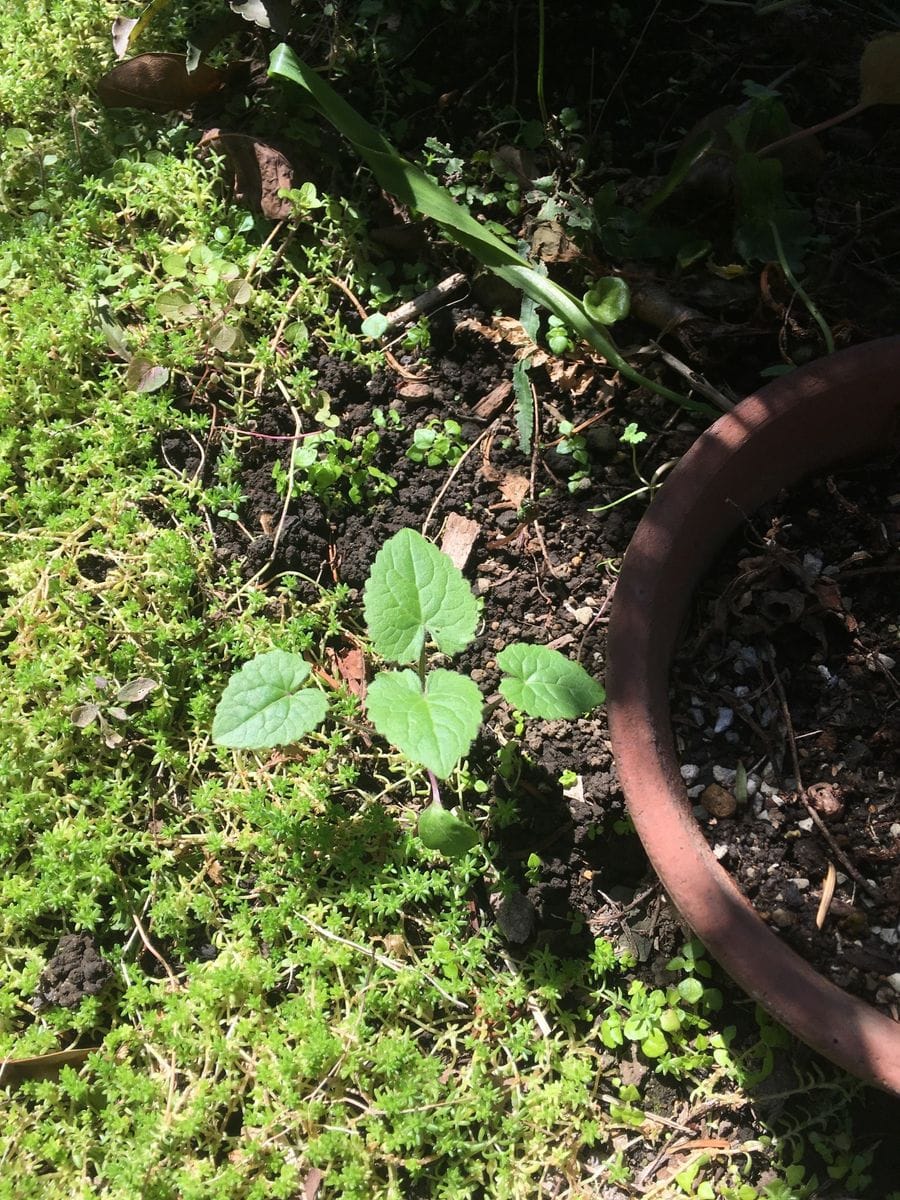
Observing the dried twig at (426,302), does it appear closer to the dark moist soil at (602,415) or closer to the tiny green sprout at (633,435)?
the dark moist soil at (602,415)

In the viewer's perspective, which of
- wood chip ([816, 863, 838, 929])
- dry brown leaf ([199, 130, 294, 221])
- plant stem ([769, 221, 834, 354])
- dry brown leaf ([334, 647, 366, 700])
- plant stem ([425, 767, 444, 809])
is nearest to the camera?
wood chip ([816, 863, 838, 929])

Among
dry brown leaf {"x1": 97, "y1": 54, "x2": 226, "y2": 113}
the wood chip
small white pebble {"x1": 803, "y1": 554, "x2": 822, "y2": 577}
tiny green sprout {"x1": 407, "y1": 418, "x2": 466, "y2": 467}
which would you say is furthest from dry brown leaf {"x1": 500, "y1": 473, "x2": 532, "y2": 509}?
dry brown leaf {"x1": 97, "y1": 54, "x2": 226, "y2": 113}

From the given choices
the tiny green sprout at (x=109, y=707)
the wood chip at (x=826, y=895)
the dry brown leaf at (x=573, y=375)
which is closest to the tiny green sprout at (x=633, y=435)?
the dry brown leaf at (x=573, y=375)

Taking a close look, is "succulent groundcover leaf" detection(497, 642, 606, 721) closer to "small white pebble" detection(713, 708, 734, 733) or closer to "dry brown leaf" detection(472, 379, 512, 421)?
"small white pebble" detection(713, 708, 734, 733)

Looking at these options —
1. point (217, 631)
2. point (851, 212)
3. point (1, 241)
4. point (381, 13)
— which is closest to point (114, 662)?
point (217, 631)

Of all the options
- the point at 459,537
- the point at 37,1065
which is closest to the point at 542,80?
the point at 459,537

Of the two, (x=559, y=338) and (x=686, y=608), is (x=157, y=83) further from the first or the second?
(x=686, y=608)
